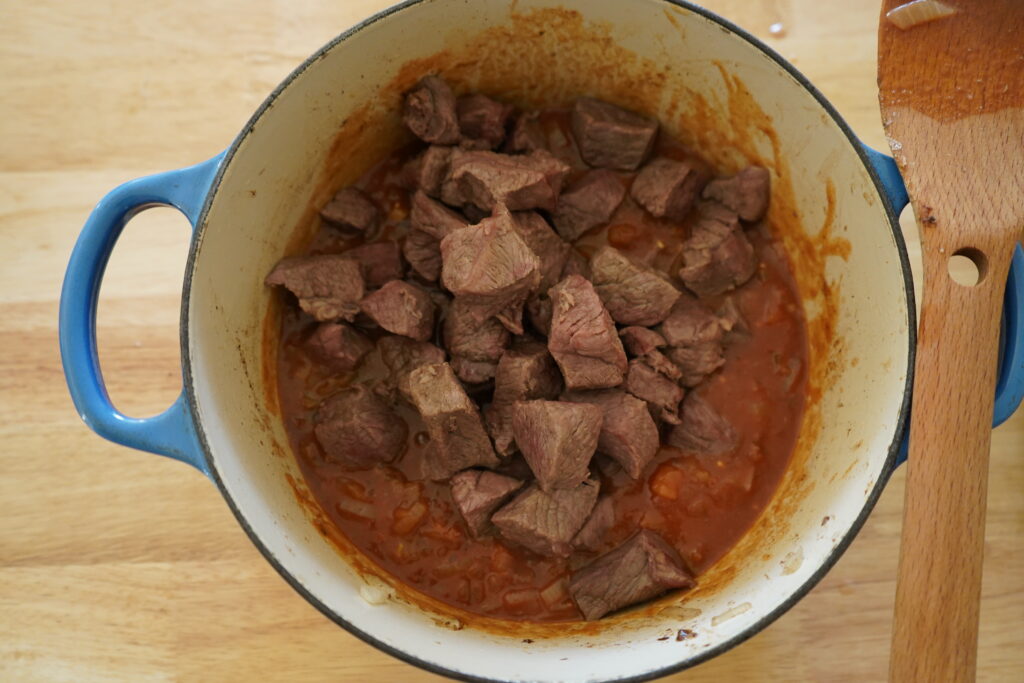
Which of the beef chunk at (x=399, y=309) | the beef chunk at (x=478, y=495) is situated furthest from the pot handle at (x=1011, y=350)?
the beef chunk at (x=399, y=309)

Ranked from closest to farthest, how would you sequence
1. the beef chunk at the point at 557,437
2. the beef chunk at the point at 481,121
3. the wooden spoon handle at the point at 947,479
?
the wooden spoon handle at the point at 947,479 < the beef chunk at the point at 557,437 < the beef chunk at the point at 481,121

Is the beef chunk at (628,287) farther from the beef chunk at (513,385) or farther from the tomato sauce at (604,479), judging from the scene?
the beef chunk at (513,385)

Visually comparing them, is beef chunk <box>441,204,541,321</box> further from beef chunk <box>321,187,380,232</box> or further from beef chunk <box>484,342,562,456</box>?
beef chunk <box>321,187,380,232</box>

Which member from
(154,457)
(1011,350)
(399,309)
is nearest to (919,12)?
(1011,350)

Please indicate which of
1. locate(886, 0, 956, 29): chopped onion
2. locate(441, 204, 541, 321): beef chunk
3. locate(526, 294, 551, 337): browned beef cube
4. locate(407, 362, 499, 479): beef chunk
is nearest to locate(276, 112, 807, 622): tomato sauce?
locate(407, 362, 499, 479): beef chunk

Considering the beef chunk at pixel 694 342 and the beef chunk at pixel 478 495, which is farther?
the beef chunk at pixel 694 342

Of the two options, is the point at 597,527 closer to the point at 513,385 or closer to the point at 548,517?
the point at 548,517
